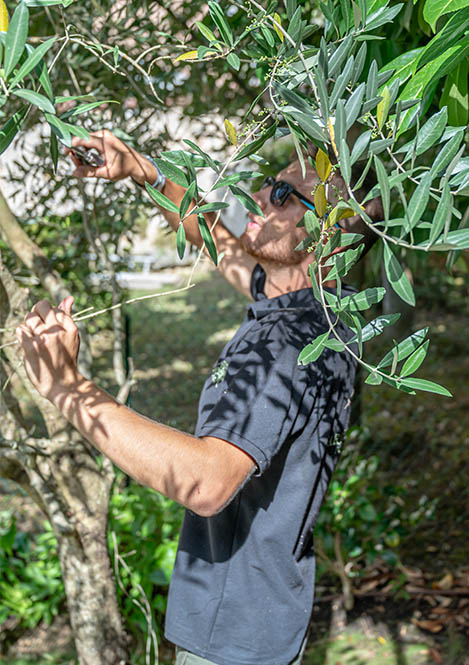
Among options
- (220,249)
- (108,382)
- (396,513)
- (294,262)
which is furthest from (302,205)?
(108,382)

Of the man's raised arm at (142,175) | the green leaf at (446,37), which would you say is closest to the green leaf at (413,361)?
the green leaf at (446,37)

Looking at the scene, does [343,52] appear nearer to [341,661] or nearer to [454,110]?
[454,110]

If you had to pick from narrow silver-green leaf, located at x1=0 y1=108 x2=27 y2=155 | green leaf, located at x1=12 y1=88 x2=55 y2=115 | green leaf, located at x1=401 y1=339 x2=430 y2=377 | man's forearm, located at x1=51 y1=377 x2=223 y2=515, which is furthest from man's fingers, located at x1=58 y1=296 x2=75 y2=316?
green leaf, located at x1=401 y1=339 x2=430 y2=377

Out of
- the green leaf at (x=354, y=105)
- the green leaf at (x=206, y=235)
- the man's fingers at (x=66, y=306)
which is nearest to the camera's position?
the green leaf at (x=354, y=105)

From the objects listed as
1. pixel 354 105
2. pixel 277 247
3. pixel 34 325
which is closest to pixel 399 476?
pixel 277 247

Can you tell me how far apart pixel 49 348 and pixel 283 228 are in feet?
2.09

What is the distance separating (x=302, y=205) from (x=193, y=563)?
961 millimetres

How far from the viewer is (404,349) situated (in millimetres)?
931

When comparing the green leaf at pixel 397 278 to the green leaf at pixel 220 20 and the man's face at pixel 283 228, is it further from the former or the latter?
the man's face at pixel 283 228

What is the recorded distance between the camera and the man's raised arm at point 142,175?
5.67 feet

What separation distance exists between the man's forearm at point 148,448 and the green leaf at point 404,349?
539 millimetres

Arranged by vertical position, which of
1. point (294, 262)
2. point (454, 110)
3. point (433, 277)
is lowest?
point (433, 277)

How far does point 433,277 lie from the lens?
27.8 feet

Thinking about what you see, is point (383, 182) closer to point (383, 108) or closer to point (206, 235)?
point (383, 108)
